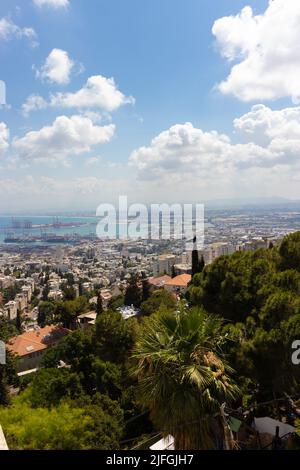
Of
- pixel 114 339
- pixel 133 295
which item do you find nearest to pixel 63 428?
pixel 114 339

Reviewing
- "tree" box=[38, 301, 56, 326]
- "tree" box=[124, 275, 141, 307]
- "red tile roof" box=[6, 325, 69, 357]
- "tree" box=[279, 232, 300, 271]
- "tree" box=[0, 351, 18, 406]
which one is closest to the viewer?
"tree" box=[279, 232, 300, 271]

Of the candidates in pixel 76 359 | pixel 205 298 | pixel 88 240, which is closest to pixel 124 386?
pixel 76 359

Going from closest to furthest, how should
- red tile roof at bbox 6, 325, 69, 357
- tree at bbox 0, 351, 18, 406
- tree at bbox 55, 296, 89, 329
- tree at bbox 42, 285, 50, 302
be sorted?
tree at bbox 0, 351, 18, 406, red tile roof at bbox 6, 325, 69, 357, tree at bbox 55, 296, 89, 329, tree at bbox 42, 285, 50, 302

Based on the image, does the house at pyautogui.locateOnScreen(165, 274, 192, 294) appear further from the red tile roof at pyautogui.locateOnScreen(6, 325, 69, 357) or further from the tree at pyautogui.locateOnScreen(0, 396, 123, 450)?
the tree at pyautogui.locateOnScreen(0, 396, 123, 450)

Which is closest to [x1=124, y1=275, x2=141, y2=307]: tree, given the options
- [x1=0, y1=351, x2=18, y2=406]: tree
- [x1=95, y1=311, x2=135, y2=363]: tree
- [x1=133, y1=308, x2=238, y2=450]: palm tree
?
[x1=0, y1=351, x2=18, y2=406]: tree

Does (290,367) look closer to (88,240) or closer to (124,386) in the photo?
(124,386)
